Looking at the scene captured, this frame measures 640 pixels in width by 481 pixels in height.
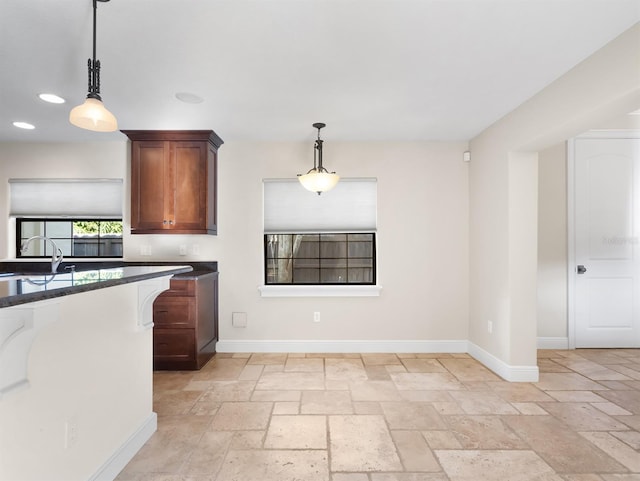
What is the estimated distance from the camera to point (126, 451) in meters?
2.02

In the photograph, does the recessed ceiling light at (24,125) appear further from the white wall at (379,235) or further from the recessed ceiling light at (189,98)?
the recessed ceiling light at (189,98)

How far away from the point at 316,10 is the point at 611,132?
4.14 metres

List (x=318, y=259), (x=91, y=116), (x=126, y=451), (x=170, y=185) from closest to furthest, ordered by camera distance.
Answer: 1. (x=91, y=116)
2. (x=126, y=451)
3. (x=170, y=185)
4. (x=318, y=259)

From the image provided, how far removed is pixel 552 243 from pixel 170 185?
175 inches

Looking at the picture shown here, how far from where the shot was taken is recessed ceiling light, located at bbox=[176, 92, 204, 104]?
287cm

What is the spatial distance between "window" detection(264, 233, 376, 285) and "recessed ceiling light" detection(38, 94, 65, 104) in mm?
2334

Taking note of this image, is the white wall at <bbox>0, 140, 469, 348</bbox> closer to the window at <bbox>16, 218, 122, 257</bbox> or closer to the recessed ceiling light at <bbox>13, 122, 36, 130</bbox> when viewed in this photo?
the window at <bbox>16, 218, 122, 257</bbox>

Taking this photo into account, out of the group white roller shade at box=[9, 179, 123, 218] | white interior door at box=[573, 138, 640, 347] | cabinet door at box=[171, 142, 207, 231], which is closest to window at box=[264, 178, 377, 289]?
cabinet door at box=[171, 142, 207, 231]

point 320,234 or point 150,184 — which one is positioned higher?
point 150,184

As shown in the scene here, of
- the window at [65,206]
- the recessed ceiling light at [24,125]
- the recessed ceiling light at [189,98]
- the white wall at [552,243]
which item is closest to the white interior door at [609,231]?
the white wall at [552,243]

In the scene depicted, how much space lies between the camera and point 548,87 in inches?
107

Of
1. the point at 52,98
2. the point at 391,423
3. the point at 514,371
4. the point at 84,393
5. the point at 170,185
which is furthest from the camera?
the point at 170,185

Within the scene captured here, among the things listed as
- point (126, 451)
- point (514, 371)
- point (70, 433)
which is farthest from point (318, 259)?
point (70, 433)

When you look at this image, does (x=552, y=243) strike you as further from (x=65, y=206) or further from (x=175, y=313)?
(x=65, y=206)
